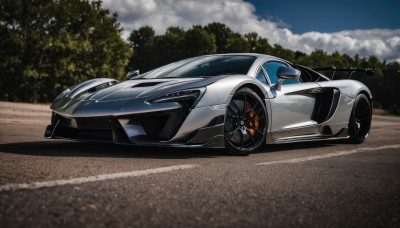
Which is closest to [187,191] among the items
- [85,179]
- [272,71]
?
[85,179]

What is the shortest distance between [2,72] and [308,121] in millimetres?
29349

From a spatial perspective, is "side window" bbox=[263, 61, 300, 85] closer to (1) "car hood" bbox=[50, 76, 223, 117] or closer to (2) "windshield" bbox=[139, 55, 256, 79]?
(2) "windshield" bbox=[139, 55, 256, 79]

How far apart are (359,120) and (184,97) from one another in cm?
375

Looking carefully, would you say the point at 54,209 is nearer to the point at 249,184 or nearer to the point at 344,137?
the point at 249,184

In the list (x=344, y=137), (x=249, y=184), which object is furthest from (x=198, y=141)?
(x=344, y=137)

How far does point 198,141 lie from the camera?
4039mm

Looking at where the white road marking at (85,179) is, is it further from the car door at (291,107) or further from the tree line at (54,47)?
the tree line at (54,47)

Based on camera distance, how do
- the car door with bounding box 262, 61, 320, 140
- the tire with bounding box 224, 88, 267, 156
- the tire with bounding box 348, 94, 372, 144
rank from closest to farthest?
1. the tire with bounding box 224, 88, 267, 156
2. the car door with bounding box 262, 61, 320, 140
3. the tire with bounding box 348, 94, 372, 144

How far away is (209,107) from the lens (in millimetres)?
4094

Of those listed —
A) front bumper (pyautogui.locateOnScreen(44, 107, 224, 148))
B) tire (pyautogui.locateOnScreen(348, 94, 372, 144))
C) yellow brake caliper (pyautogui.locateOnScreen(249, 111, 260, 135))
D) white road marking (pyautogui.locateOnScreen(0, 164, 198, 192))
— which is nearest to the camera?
white road marking (pyautogui.locateOnScreen(0, 164, 198, 192))

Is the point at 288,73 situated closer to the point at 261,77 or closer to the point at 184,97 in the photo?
the point at 261,77

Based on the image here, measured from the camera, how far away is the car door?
16.2ft

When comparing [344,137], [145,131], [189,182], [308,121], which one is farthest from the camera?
[344,137]

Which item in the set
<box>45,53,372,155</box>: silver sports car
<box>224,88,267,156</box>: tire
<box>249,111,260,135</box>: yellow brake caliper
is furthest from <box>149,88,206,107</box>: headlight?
<box>249,111,260,135</box>: yellow brake caliper
